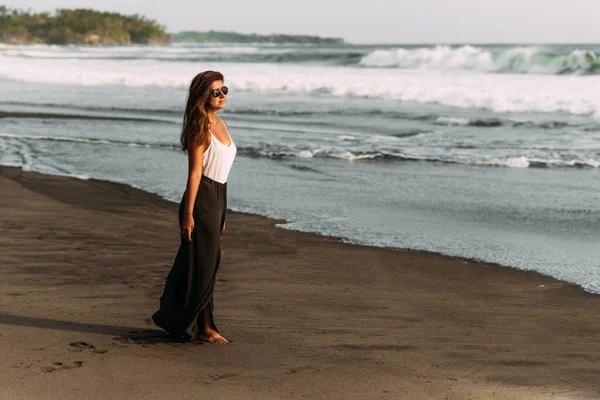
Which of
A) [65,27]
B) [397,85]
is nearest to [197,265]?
[397,85]

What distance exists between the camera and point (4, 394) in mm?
3672

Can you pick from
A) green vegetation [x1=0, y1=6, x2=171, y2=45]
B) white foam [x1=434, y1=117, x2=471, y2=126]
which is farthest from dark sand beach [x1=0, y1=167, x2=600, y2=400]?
green vegetation [x1=0, y1=6, x2=171, y2=45]

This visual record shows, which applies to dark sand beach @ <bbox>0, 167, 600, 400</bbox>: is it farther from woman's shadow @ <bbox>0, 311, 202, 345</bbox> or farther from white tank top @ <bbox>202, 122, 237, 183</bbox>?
white tank top @ <bbox>202, 122, 237, 183</bbox>

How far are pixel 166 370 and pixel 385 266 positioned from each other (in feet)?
9.79

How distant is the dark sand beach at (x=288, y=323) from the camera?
4016mm

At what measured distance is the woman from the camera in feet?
14.8

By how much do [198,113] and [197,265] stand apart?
0.77 meters

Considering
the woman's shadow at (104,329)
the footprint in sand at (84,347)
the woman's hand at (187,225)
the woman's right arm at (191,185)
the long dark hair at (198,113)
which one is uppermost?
the long dark hair at (198,113)

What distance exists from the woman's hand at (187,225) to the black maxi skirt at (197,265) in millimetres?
39

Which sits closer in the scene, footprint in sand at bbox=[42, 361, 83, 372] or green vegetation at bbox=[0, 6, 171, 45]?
footprint in sand at bbox=[42, 361, 83, 372]

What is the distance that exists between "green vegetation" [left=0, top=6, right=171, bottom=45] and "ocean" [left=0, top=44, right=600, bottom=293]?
120 m

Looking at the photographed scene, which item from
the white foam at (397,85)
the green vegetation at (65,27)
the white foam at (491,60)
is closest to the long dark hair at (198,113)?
the white foam at (397,85)

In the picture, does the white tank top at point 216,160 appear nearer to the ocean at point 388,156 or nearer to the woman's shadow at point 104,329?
the woman's shadow at point 104,329

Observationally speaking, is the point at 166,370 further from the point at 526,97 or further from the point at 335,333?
the point at 526,97
